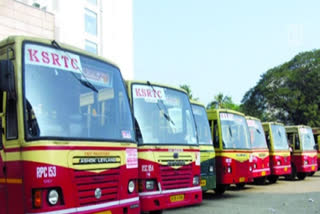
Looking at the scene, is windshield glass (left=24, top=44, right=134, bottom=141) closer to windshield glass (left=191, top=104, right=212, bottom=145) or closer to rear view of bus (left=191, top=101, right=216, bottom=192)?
rear view of bus (left=191, top=101, right=216, bottom=192)

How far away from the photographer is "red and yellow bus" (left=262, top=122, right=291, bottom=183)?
1669 centimetres

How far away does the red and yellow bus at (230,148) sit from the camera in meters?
12.1

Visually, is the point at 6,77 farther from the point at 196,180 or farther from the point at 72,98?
the point at 196,180

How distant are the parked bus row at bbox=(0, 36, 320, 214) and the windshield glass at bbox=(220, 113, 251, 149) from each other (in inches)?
144

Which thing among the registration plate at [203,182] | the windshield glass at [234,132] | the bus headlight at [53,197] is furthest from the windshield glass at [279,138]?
the bus headlight at [53,197]

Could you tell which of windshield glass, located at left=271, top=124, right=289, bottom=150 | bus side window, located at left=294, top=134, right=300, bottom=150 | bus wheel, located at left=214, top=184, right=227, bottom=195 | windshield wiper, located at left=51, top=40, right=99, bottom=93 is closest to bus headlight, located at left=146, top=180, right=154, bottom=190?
windshield wiper, located at left=51, top=40, right=99, bottom=93

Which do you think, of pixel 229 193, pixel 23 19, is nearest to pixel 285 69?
pixel 23 19

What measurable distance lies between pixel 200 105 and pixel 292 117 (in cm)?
3862

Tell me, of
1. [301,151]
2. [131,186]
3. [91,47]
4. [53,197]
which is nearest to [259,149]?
[301,151]

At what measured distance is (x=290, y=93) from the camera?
159 feet

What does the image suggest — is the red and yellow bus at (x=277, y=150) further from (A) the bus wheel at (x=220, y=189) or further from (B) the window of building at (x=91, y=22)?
(B) the window of building at (x=91, y=22)

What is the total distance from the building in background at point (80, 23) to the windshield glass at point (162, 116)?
68.5ft

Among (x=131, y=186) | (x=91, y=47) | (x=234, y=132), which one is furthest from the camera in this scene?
(x=91, y=47)

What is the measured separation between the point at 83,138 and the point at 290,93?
150 ft
